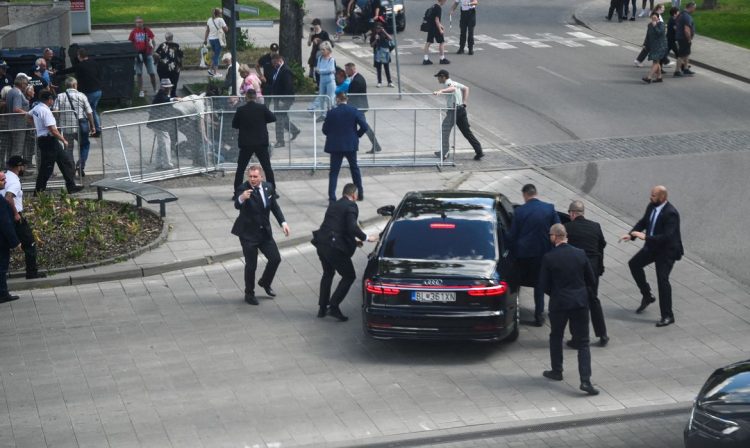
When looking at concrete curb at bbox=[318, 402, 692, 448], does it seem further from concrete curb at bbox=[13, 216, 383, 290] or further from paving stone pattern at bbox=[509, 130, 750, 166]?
paving stone pattern at bbox=[509, 130, 750, 166]

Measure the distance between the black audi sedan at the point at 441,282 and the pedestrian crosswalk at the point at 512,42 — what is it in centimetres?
1998

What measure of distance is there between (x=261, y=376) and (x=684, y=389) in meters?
4.37

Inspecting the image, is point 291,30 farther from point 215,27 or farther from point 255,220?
point 255,220

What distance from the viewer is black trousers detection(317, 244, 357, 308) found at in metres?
14.5

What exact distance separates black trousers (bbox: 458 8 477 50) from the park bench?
15.3 meters

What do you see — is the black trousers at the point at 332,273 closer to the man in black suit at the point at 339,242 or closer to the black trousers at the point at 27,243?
the man in black suit at the point at 339,242

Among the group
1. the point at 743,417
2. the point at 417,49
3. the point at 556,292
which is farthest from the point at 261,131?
the point at 417,49

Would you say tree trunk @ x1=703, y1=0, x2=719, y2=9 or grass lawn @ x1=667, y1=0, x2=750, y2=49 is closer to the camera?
grass lawn @ x1=667, y1=0, x2=750, y2=49

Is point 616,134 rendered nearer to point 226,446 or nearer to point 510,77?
point 510,77

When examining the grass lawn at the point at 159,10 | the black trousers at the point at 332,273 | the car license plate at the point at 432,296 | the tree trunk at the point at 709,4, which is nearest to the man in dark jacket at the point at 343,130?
the black trousers at the point at 332,273

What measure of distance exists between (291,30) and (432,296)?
17500 mm

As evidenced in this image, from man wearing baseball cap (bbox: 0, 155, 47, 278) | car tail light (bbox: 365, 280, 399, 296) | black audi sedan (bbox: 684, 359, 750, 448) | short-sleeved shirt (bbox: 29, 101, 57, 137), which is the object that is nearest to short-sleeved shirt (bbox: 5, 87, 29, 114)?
short-sleeved shirt (bbox: 29, 101, 57, 137)

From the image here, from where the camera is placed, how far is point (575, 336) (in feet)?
41.2

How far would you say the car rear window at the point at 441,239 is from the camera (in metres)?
13.5
